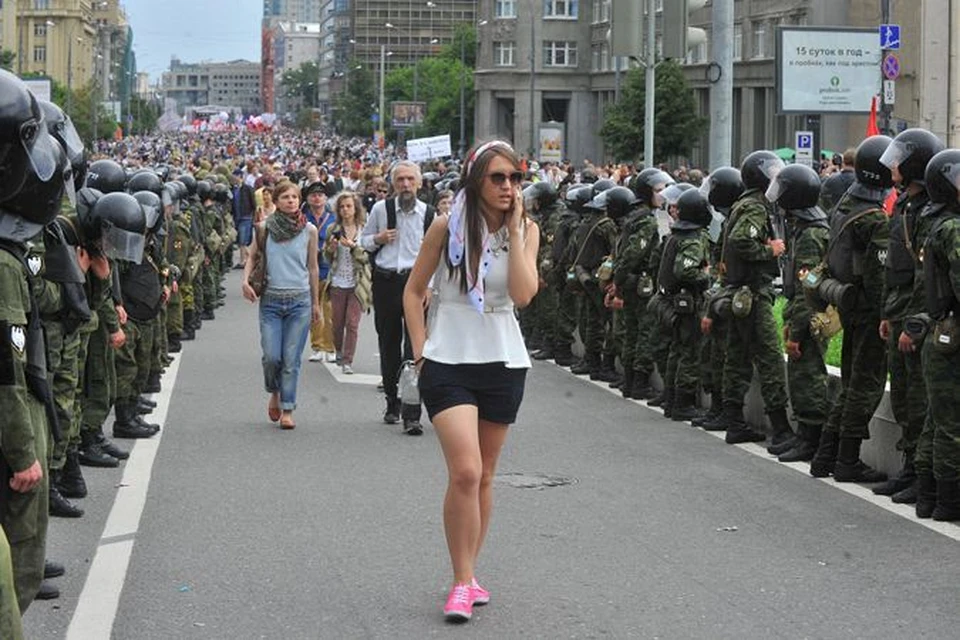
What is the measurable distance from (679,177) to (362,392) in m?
15.9

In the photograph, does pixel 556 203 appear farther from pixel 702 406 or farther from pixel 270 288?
pixel 270 288

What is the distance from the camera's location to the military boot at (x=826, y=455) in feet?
35.9

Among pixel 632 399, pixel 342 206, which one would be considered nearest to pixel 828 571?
pixel 632 399

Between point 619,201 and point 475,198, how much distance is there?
29.3 feet

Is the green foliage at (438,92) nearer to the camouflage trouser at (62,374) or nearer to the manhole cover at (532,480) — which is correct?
the manhole cover at (532,480)

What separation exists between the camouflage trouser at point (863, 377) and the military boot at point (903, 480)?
40cm

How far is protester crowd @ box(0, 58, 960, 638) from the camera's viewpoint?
6.34 metres

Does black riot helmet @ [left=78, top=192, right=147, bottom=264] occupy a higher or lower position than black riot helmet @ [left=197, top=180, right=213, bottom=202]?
lower

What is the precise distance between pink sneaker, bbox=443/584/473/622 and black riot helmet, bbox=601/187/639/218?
29.6 ft

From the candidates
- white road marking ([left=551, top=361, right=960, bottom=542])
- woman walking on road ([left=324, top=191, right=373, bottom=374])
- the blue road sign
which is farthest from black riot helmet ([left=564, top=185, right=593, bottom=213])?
the blue road sign

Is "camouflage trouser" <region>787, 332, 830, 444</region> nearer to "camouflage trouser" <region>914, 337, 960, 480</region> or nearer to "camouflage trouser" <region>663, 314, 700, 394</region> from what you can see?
"camouflage trouser" <region>914, 337, 960, 480</region>

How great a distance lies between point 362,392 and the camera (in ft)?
52.2

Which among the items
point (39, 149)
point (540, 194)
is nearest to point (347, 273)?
point (540, 194)

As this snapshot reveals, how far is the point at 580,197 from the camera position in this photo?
17750 mm
